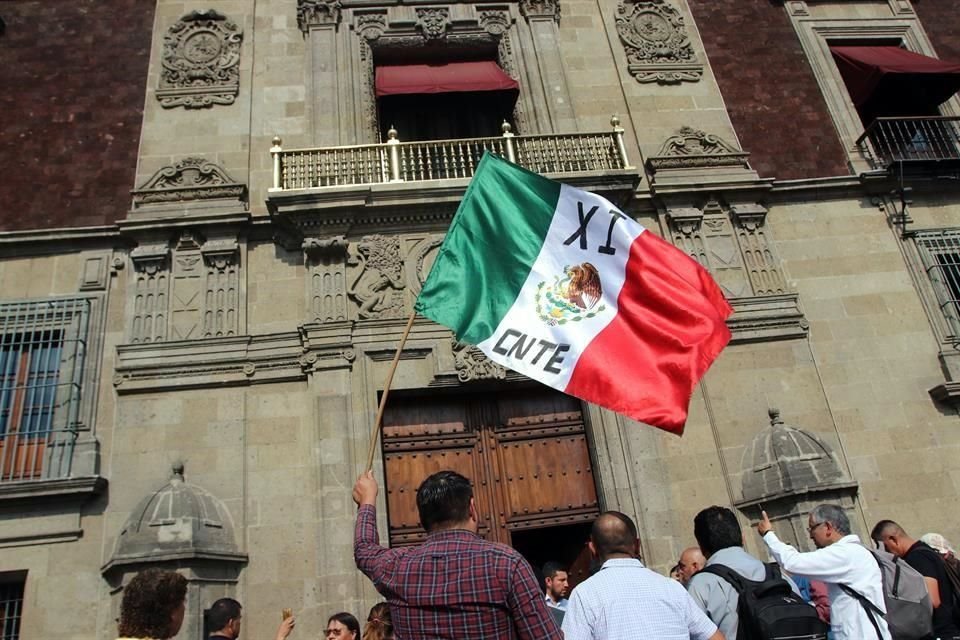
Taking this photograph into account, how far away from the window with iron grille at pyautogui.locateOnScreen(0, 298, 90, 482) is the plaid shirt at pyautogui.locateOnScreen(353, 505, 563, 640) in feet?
24.1

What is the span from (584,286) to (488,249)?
0.86m

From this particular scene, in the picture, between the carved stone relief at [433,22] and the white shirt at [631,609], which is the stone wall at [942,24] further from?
the white shirt at [631,609]

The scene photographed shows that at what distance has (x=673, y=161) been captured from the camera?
1148 centimetres

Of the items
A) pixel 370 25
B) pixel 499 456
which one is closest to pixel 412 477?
pixel 499 456

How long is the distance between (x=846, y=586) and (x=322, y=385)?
649cm

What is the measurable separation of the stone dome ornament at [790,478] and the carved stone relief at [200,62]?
30.1ft

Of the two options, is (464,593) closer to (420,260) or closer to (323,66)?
(420,260)

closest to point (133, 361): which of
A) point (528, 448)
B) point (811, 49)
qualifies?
point (528, 448)

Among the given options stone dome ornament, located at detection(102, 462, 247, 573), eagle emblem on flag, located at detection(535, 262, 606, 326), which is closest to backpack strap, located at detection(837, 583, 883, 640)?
eagle emblem on flag, located at detection(535, 262, 606, 326)

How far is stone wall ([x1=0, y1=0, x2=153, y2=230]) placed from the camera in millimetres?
10844

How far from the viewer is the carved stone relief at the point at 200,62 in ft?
38.5

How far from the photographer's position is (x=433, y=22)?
42.3ft

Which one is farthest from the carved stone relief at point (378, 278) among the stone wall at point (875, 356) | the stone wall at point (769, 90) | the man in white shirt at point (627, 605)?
the man in white shirt at point (627, 605)

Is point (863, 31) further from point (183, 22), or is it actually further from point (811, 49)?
point (183, 22)
